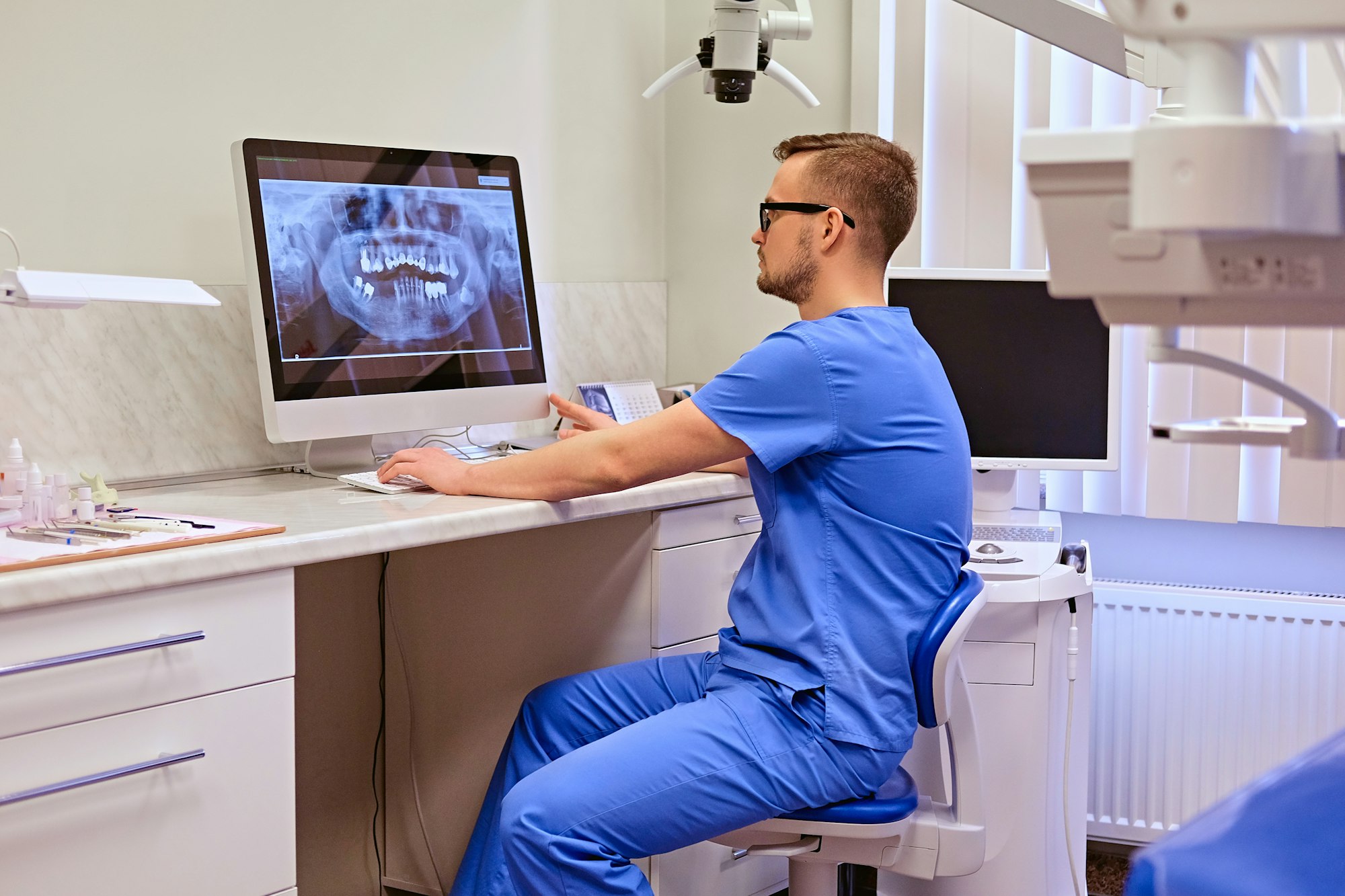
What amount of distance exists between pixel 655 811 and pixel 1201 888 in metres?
0.70

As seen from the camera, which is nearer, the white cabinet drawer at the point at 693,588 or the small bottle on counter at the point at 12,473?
the small bottle on counter at the point at 12,473

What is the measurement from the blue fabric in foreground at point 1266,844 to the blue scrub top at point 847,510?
54 centimetres

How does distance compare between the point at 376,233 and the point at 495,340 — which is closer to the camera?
the point at 376,233

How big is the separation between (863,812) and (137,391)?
1249 mm

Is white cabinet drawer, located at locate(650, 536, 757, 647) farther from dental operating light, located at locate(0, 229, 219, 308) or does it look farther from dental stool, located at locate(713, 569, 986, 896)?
dental operating light, located at locate(0, 229, 219, 308)

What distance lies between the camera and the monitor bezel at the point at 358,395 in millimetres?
1860

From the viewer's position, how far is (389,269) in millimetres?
2039

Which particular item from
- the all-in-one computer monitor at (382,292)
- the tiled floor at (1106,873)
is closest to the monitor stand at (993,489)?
the tiled floor at (1106,873)

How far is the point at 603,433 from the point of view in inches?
68.2

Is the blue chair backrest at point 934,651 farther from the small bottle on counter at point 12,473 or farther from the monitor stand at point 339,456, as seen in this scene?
the small bottle on counter at point 12,473

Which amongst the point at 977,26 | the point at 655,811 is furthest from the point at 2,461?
the point at 977,26

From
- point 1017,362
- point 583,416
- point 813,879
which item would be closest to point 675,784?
point 813,879

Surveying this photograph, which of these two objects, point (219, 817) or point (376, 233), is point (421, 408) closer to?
point (376, 233)

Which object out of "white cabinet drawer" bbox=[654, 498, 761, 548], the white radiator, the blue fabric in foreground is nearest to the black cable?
"white cabinet drawer" bbox=[654, 498, 761, 548]
